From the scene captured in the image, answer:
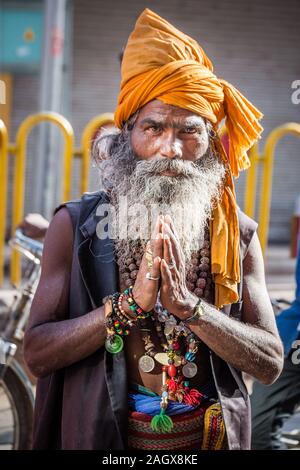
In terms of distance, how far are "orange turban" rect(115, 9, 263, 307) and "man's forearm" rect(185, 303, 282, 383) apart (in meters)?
0.10

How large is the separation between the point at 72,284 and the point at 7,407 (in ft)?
6.67

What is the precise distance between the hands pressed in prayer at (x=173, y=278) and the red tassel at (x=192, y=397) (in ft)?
1.01

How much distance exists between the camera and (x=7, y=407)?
382cm

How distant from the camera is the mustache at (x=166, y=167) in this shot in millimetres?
2041

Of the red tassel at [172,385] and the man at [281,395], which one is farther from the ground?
the red tassel at [172,385]

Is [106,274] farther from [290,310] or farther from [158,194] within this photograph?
[290,310]

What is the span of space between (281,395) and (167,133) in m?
1.73

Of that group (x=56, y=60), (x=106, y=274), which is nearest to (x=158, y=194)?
(x=106, y=274)

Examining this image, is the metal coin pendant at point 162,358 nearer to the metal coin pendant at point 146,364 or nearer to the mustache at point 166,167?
the metal coin pendant at point 146,364

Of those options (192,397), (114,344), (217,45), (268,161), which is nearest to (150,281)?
(114,344)

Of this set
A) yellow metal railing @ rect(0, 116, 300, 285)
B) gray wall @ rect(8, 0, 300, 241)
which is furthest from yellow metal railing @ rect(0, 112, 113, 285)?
gray wall @ rect(8, 0, 300, 241)

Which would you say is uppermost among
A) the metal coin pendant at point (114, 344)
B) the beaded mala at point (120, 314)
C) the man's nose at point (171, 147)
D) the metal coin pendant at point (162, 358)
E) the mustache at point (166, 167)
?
the man's nose at point (171, 147)

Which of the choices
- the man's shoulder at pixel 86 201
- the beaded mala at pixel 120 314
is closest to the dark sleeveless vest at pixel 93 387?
the man's shoulder at pixel 86 201
